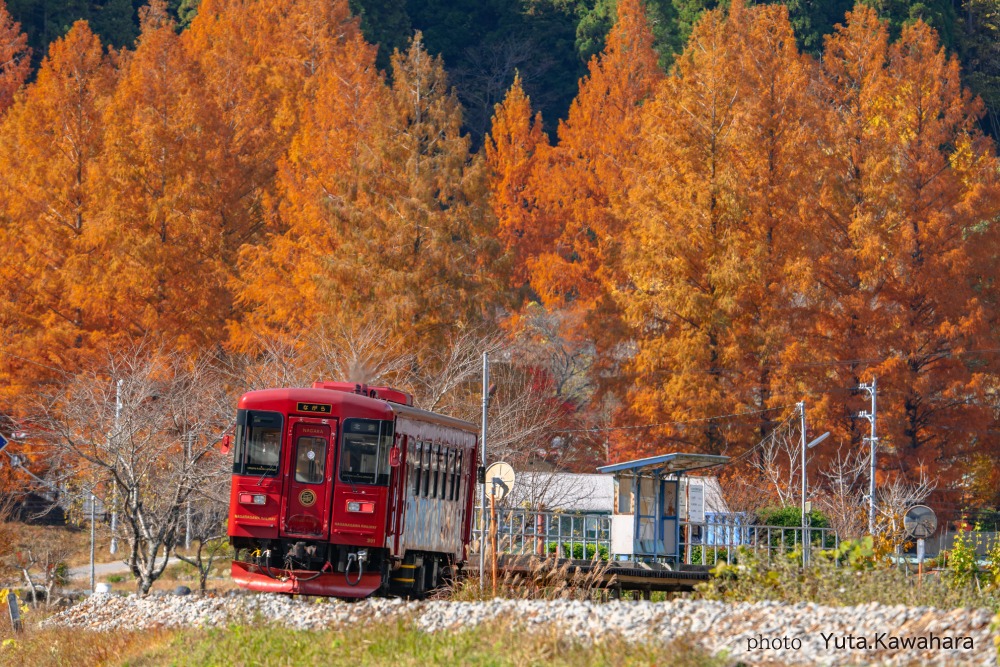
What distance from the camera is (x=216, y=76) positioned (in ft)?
193

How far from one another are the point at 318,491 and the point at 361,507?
0.65 m

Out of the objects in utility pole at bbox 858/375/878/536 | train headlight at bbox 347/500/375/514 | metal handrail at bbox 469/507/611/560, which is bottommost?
train headlight at bbox 347/500/375/514

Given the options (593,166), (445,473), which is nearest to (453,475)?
(445,473)

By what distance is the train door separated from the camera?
1930 cm

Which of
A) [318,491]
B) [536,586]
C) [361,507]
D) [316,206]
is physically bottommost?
[536,586]

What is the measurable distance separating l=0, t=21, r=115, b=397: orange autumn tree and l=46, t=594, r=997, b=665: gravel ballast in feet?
98.3

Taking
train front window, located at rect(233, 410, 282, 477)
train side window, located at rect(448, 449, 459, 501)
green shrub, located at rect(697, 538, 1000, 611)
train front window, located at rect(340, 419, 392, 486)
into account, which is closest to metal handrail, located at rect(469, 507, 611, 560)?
train side window, located at rect(448, 449, 459, 501)

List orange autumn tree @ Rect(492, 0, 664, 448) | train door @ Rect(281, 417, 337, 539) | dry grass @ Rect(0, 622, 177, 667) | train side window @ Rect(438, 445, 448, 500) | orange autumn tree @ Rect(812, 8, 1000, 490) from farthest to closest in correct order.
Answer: orange autumn tree @ Rect(492, 0, 664, 448) → orange autumn tree @ Rect(812, 8, 1000, 490) → train side window @ Rect(438, 445, 448, 500) → train door @ Rect(281, 417, 337, 539) → dry grass @ Rect(0, 622, 177, 667)

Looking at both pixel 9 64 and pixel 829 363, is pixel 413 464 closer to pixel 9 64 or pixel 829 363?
pixel 829 363

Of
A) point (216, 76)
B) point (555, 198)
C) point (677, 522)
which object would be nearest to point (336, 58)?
point (216, 76)

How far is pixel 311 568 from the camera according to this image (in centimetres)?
1933

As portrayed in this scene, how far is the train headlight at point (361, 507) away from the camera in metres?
19.2

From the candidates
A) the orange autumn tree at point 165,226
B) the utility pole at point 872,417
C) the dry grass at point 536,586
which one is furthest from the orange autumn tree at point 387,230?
the dry grass at point 536,586

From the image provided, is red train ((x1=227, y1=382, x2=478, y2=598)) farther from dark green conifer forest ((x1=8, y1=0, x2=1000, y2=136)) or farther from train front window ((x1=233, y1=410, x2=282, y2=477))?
dark green conifer forest ((x1=8, y1=0, x2=1000, y2=136))
